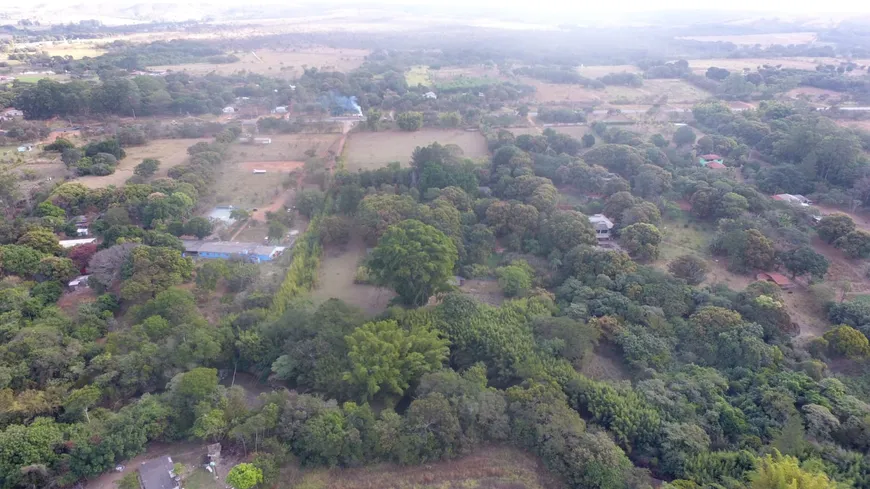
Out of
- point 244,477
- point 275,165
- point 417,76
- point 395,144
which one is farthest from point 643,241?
point 417,76

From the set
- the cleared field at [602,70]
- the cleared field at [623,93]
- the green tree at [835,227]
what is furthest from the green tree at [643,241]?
the cleared field at [602,70]

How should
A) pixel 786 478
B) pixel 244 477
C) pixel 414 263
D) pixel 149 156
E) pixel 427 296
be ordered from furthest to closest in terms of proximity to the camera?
pixel 149 156
pixel 427 296
pixel 414 263
pixel 244 477
pixel 786 478

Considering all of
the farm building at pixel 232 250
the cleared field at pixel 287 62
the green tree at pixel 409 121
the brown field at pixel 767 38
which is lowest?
the farm building at pixel 232 250

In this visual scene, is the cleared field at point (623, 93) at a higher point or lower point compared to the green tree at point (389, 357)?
higher

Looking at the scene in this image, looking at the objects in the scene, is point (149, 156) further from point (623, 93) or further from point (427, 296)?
point (623, 93)

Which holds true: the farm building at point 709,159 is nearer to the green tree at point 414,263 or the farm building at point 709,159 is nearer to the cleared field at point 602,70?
the green tree at point 414,263

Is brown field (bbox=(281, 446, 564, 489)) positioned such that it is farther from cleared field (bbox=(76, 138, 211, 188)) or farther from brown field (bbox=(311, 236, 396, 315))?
cleared field (bbox=(76, 138, 211, 188))
